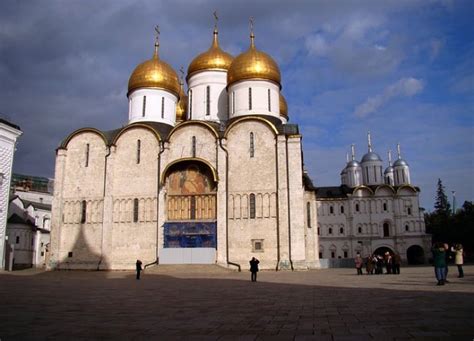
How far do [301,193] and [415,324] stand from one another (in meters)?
19.0

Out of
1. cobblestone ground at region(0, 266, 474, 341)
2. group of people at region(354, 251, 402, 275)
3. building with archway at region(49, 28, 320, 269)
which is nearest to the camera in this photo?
cobblestone ground at region(0, 266, 474, 341)

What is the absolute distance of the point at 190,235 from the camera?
25.0 metres

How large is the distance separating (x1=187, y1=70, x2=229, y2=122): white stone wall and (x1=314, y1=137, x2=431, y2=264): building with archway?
23157mm

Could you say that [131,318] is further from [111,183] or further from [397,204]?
[397,204]

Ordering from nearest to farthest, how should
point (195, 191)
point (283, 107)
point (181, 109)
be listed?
point (195, 191), point (181, 109), point (283, 107)

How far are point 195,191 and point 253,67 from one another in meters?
9.20

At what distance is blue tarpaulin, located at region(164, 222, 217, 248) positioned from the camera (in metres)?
24.9

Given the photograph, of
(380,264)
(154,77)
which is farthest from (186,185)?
(380,264)

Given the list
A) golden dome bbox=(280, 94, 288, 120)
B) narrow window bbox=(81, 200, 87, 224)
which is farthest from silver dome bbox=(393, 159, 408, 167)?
narrow window bbox=(81, 200, 87, 224)

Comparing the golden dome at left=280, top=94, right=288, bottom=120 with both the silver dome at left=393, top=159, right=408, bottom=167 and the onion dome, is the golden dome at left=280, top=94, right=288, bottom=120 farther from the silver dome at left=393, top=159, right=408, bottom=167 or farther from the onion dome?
the silver dome at left=393, top=159, right=408, bottom=167

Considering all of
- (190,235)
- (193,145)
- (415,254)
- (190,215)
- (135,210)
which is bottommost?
(415,254)

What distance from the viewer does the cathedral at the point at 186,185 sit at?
2453cm

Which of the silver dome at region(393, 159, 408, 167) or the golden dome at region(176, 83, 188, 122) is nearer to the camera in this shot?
the golden dome at region(176, 83, 188, 122)

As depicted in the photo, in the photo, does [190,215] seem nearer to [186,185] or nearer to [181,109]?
[186,185]
